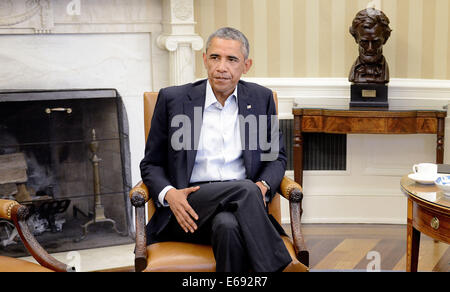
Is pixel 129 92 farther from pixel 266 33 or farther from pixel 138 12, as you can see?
pixel 266 33

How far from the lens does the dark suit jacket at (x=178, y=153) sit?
262 centimetres

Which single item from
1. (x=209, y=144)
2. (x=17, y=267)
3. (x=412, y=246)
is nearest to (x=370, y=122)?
(x=412, y=246)

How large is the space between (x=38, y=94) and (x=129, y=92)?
1.99 feet

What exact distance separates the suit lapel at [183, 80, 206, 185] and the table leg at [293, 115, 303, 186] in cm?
144

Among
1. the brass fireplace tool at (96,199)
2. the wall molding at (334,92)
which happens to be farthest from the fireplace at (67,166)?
the wall molding at (334,92)

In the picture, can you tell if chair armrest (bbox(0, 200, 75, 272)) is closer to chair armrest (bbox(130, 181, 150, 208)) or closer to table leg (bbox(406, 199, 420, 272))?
chair armrest (bbox(130, 181, 150, 208))

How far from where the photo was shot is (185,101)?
107 inches

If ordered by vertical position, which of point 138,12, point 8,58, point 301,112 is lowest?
point 301,112

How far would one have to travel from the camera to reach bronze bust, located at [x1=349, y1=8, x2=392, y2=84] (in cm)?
395

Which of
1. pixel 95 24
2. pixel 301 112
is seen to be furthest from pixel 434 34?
pixel 95 24

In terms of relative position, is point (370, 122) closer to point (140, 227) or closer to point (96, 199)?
point (96, 199)

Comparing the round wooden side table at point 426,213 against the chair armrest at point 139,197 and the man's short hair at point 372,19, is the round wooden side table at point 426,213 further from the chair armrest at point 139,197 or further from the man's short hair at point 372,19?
the man's short hair at point 372,19

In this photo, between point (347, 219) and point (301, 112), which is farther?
point (347, 219)

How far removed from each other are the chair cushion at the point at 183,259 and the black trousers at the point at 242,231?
0.27ft
